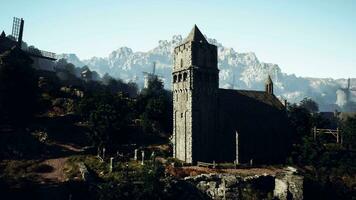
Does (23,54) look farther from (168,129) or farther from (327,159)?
(327,159)

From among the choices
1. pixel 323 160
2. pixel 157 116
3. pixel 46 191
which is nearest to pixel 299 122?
pixel 323 160

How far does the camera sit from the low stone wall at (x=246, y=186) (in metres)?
40.6

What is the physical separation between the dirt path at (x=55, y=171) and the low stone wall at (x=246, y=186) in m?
16.3

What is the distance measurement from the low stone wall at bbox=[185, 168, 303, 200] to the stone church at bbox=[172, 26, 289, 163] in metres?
7.51

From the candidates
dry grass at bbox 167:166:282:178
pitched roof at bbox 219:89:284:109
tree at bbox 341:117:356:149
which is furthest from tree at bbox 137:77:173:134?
tree at bbox 341:117:356:149

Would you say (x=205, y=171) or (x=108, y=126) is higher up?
(x=108, y=126)

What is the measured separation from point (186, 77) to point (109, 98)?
45.3 ft

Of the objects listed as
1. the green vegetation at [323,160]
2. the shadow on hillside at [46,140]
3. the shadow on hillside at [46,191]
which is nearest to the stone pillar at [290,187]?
the green vegetation at [323,160]

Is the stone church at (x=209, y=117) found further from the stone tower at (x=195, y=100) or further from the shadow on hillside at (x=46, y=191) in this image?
the shadow on hillside at (x=46, y=191)

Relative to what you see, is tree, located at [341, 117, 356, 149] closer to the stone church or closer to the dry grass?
the stone church

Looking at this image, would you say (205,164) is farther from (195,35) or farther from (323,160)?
(195,35)

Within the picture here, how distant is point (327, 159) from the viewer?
5022 cm

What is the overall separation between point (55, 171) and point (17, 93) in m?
21.3

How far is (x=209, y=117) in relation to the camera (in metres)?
52.3
